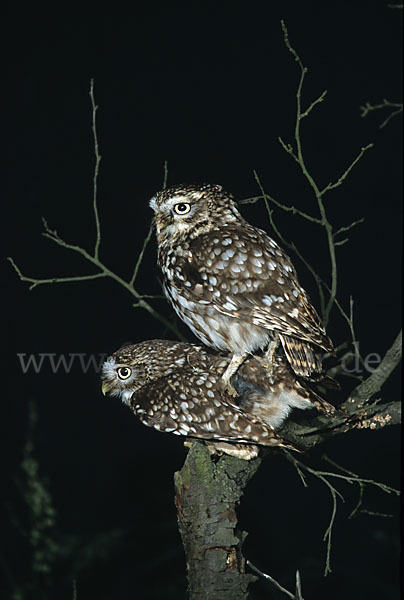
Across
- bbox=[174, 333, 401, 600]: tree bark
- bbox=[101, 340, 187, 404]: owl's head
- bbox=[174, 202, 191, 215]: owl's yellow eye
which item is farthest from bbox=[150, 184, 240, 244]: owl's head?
bbox=[174, 333, 401, 600]: tree bark

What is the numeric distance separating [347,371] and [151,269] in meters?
0.63

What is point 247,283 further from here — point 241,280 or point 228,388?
point 228,388

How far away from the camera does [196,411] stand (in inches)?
68.1

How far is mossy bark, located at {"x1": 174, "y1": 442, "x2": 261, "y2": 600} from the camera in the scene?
1.73 m

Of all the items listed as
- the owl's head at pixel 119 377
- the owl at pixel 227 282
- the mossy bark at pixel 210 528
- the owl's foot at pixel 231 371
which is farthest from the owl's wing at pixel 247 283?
the mossy bark at pixel 210 528

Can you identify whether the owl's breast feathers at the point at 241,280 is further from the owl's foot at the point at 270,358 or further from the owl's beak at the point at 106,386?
the owl's beak at the point at 106,386

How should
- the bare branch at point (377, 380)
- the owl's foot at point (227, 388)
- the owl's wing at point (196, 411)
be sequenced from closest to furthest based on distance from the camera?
the owl's wing at point (196, 411) → the owl's foot at point (227, 388) → the bare branch at point (377, 380)

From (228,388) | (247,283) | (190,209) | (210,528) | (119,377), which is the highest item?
(190,209)

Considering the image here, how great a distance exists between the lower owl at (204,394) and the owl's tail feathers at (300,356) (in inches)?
2.4

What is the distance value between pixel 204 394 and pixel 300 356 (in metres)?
0.24

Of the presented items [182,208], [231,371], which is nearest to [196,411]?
[231,371]

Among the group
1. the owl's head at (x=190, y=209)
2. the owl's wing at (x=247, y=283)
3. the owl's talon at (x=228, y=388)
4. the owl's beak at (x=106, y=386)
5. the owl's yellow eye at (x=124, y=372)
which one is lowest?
the owl's talon at (x=228, y=388)

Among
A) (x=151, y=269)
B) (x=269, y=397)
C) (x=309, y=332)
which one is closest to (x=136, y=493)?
(x=151, y=269)

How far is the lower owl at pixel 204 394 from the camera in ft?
5.58
